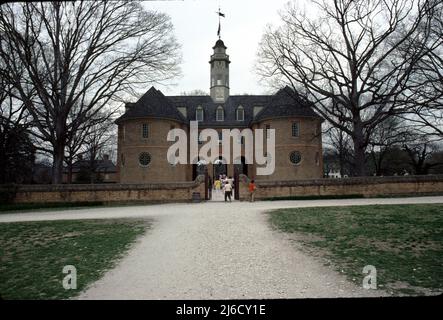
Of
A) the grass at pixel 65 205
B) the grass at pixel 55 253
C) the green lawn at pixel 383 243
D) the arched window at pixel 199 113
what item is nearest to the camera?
the grass at pixel 55 253

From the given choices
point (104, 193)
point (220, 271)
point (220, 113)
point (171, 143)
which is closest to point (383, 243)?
point (220, 271)

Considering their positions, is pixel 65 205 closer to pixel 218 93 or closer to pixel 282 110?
pixel 282 110

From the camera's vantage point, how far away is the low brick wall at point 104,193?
18406 mm

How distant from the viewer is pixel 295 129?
1138 inches

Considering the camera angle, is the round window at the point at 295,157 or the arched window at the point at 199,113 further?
the arched window at the point at 199,113

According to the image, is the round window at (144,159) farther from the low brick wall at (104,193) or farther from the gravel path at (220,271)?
the gravel path at (220,271)

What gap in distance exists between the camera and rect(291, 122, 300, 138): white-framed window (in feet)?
94.2

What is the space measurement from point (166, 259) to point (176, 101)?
106 feet

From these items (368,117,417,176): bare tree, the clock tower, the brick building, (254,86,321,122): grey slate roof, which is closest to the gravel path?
(368,117,417,176): bare tree

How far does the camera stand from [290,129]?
28.7 metres

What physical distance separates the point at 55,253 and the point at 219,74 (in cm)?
3446

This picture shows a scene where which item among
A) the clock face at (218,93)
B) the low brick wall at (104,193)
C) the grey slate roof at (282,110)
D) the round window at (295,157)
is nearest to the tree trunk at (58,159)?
the low brick wall at (104,193)

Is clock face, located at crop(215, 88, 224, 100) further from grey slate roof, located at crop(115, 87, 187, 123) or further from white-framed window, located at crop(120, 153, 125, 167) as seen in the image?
white-framed window, located at crop(120, 153, 125, 167)

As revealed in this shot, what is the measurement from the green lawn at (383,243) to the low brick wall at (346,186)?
788cm
